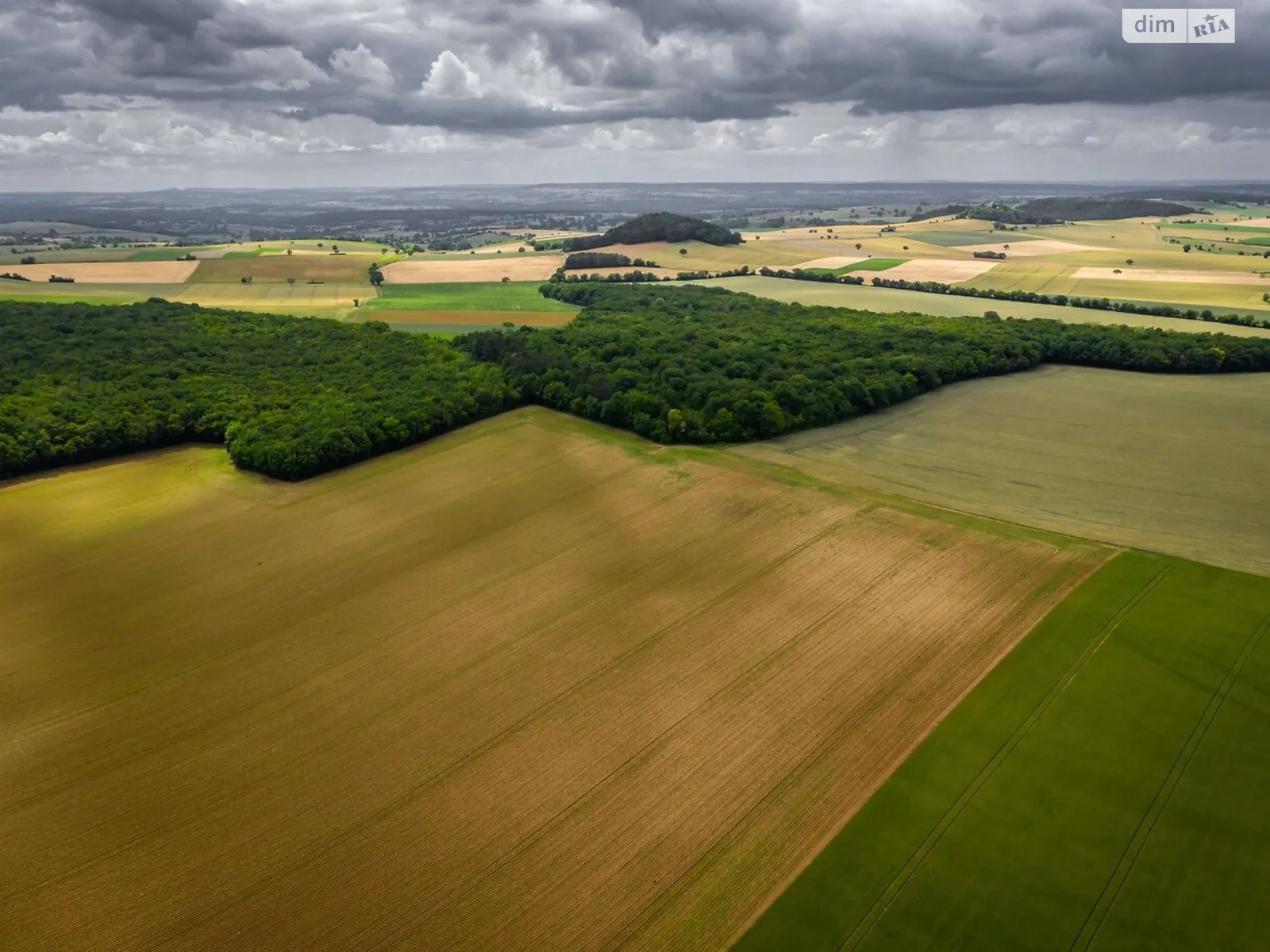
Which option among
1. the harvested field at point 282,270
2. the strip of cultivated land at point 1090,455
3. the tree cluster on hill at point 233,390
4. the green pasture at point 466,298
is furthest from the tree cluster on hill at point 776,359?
the harvested field at point 282,270

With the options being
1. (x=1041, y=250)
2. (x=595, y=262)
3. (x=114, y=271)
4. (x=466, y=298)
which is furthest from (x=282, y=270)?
(x=1041, y=250)

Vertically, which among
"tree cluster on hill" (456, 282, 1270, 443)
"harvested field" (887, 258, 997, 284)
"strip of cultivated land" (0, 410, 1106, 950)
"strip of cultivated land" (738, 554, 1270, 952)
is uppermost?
"harvested field" (887, 258, 997, 284)

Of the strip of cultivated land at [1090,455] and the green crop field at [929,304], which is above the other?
the green crop field at [929,304]

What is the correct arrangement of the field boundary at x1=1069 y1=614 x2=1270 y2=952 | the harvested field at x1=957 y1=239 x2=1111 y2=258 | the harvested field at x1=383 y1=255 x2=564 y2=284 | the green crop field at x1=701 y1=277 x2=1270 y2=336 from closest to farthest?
the field boundary at x1=1069 y1=614 x2=1270 y2=952, the green crop field at x1=701 y1=277 x2=1270 y2=336, the harvested field at x1=383 y1=255 x2=564 y2=284, the harvested field at x1=957 y1=239 x2=1111 y2=258

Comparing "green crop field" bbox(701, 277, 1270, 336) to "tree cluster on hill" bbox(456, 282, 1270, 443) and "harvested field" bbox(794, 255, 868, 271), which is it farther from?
"harvested field" bbox(794, 255, 868, 271)

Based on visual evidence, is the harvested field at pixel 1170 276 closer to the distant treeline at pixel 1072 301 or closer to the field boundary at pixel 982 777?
the distant treeline at pixel 1072 301

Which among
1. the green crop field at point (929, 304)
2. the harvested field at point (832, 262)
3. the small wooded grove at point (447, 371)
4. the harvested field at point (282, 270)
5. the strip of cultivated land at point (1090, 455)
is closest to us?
the strip of cultivated land at point (1090, 455)

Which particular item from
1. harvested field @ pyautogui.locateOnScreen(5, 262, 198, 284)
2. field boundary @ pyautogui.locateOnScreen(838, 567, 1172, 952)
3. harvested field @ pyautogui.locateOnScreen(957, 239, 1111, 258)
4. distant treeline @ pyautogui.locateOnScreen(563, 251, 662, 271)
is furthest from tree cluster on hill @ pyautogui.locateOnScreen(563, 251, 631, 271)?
field boundary @ pyautogui.locateOnScreen(838, 567, 1172, 952)
